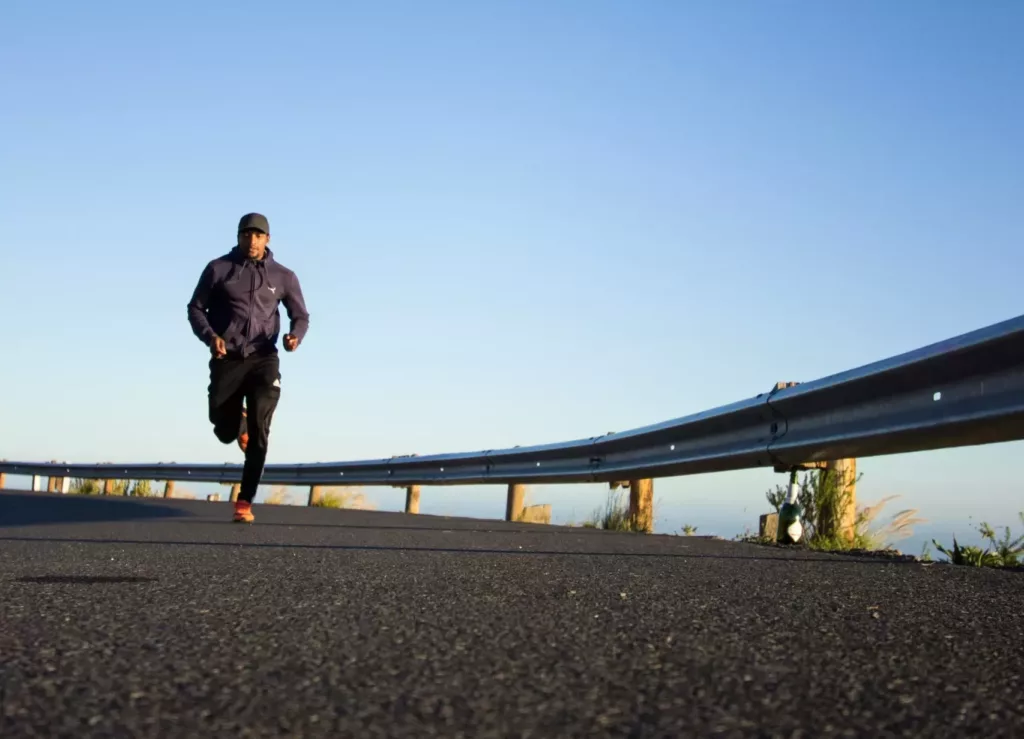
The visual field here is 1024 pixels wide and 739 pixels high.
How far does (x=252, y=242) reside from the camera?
9078mm

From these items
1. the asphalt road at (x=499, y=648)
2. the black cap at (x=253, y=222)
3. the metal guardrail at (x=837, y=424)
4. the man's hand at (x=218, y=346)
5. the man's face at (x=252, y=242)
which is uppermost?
the black cap at (x=253, y=222)

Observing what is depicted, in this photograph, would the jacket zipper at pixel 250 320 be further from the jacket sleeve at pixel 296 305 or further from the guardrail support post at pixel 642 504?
the guardrail support post at pixel 642 504

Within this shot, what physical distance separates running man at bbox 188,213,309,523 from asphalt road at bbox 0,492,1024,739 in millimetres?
4079

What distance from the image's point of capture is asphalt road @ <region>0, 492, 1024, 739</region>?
192 cm

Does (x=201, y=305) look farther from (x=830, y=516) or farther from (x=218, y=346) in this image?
(x=830, y=516)

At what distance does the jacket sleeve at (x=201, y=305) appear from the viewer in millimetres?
9000

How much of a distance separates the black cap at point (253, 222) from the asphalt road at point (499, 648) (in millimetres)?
4393

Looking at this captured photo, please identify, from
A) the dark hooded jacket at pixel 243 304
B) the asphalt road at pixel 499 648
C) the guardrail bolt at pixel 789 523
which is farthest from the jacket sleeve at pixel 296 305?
the asphalt road at pixel 499 648

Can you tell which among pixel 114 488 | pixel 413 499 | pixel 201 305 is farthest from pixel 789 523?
pixel 114 488

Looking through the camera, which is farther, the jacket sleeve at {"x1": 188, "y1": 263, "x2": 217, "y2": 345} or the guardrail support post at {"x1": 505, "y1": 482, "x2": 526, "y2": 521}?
the guardrail support post at {"x1": 505, "y1": 482, "x2": 526, "y2": 521}

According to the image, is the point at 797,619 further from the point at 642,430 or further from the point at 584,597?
the point at 642,430

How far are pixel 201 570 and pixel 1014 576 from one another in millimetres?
3179

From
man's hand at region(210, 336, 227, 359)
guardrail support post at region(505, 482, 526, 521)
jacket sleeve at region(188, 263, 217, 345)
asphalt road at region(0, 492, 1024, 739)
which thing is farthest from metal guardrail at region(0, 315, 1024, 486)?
jacket sleeve at region(188, 263, 217, 345)

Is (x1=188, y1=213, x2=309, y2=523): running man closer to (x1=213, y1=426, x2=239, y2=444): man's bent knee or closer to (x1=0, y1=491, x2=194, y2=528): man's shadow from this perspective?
(x1=213, y1=426, x2=239, y2=444): man's bent knee
